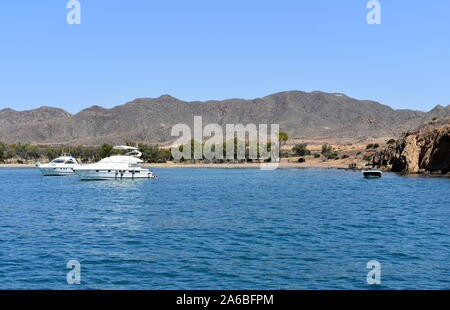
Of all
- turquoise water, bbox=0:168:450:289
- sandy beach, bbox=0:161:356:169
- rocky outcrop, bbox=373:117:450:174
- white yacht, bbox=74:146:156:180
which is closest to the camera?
turquoise water, bbox=0:168:450:289

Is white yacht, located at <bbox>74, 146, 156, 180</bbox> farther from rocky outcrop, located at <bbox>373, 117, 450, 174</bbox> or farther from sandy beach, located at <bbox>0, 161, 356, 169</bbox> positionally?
sandy beach, located at <bbox>0, 161, 356, 169</bbox>

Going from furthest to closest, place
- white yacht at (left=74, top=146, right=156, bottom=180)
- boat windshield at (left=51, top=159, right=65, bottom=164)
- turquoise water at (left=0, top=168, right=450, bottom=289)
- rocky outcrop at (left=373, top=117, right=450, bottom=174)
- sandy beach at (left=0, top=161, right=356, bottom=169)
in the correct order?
sandy beach at (left=0, top=161, right=356, bottom=169) < boat windshield at (left=51, top=159, right=65, bottom=164) < rocky outcrop at (left=373, top=117, right=450, bottom=174) < white yacht at (left=74, top=146, right=156, bottom=180) < turquoise water at (left=0, top=168, right=450, bottom=289)

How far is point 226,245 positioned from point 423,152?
89.5 meters

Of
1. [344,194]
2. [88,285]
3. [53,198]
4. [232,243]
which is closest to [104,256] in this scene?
[88,285]

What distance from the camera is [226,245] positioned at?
24234 millimetres

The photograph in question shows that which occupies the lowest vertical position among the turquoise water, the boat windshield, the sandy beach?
the turquoise water

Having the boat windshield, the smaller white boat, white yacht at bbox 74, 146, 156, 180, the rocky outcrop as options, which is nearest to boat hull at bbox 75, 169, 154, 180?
white yacht at bbox 74, 146, 156, 180

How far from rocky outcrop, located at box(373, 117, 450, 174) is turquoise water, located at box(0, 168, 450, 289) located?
53.2 metres

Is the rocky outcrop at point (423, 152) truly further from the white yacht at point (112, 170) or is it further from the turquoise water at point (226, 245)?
the white yacht at point (112, 170)

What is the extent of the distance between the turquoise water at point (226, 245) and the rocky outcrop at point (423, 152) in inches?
2093

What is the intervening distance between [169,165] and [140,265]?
16313 centimetres

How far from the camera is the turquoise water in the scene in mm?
17609
